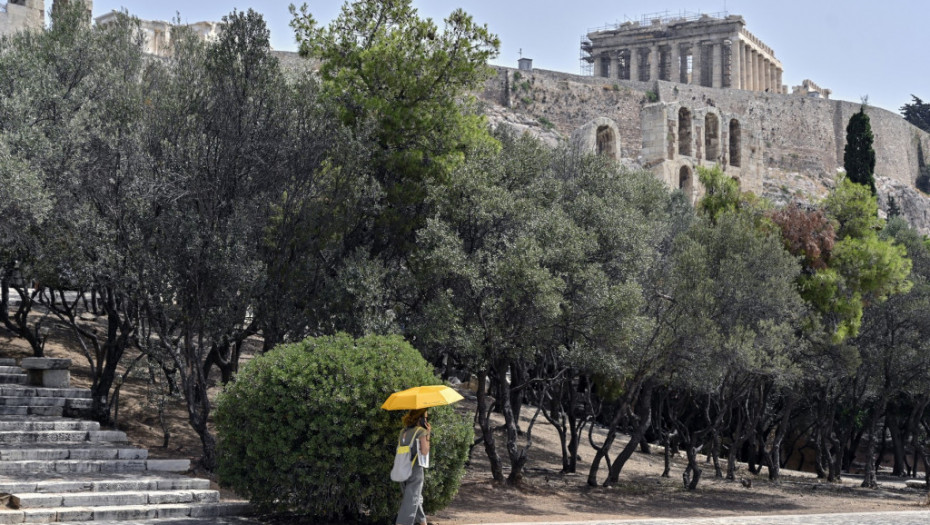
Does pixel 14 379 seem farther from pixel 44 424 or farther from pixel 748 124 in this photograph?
pixel 748 124

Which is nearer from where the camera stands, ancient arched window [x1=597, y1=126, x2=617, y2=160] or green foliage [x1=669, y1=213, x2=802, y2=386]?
green foliage [x1=669, y1=213, x2=802, y2=386]

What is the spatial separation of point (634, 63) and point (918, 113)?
32002 mm

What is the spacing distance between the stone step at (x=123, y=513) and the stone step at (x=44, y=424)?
2.84 meters

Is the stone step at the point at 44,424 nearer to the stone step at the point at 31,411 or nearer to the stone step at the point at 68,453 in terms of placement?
the stone step at the point at 31,411

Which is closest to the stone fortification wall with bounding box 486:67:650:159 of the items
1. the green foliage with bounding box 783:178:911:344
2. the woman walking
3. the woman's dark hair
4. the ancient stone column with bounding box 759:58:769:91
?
the ancient stone column with bounding box 759:58:769:91

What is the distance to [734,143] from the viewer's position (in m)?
→ 52.3

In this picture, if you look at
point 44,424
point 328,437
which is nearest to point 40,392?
point 44,424

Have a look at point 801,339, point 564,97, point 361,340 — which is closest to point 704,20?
point 564,97

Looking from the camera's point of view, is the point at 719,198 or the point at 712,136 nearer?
the point at 719,198

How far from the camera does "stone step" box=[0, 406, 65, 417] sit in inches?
502

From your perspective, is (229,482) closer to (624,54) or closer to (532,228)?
(532,228)

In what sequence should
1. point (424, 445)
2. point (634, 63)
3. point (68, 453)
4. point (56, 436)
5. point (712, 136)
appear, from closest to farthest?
point (424, 445) < point (68, 453) < point (56, 436) < point (712, 136) < point (634, 63)

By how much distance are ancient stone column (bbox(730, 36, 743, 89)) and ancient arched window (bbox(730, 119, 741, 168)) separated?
31.7 metres

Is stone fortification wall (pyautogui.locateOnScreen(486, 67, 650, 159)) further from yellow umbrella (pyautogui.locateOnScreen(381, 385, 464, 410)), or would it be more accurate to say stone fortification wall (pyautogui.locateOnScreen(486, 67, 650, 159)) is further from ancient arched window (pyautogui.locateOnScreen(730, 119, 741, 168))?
yellow umbrella (pyautogui.locateOnScreen(381, 385, 464, 410))
